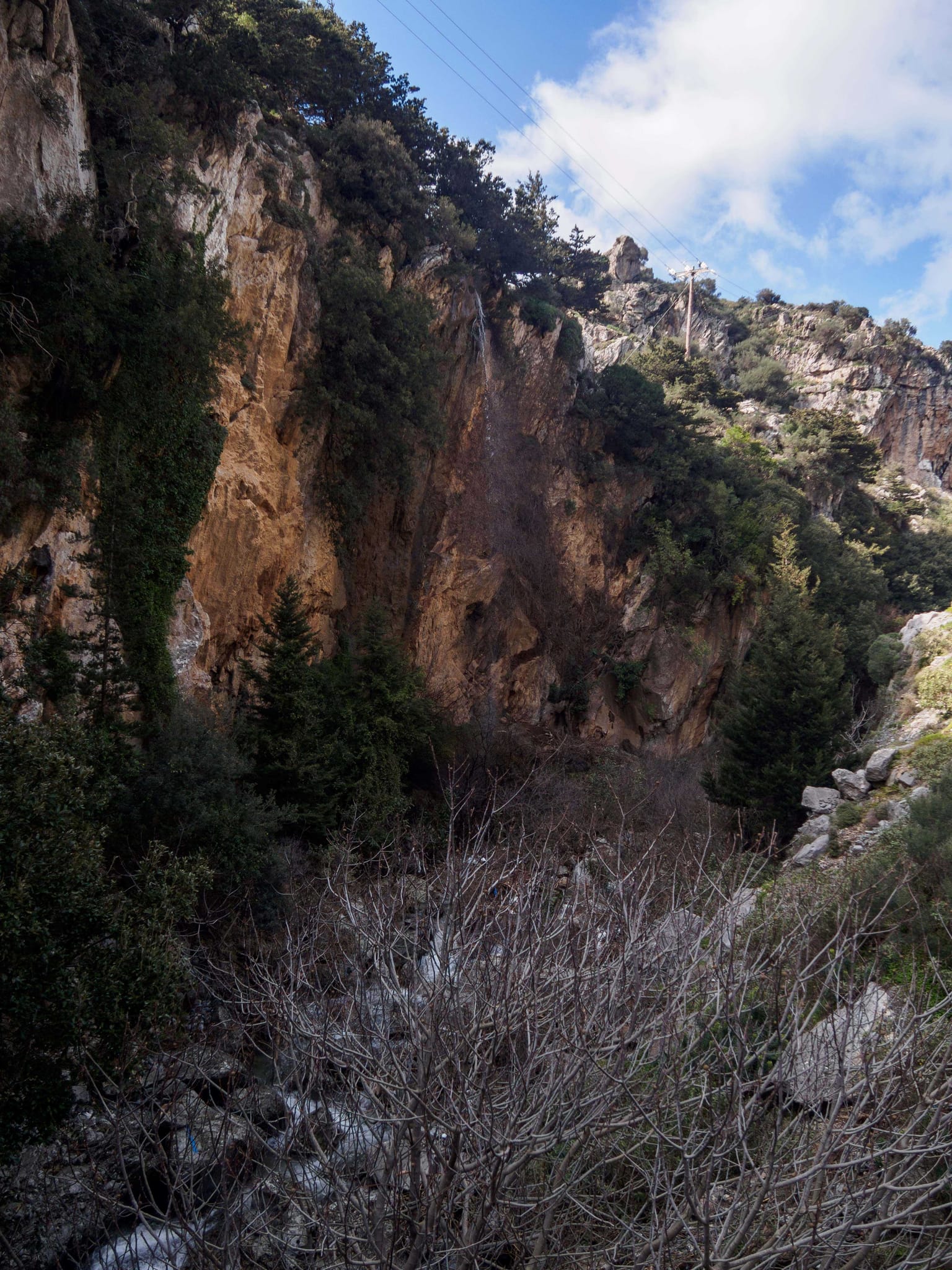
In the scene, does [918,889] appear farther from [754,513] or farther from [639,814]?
[754,513]

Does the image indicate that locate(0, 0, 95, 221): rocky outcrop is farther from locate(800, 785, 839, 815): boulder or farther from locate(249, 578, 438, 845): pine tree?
locate(800, 785, 839, 815): boulder

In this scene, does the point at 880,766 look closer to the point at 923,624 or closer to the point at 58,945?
the point at 923,624

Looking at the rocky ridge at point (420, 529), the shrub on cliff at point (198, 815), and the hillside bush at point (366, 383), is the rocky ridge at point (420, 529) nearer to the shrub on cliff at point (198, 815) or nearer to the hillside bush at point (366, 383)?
the hillside bush at point (366, 383)

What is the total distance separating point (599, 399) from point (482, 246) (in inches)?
255

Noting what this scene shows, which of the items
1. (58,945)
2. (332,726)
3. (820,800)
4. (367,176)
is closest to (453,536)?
(332,726)

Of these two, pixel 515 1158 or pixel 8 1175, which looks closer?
pixel 515 1158

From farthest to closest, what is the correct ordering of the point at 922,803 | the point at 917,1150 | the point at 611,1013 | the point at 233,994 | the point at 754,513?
the point at 754,513, the point at 922,803, the point at 233,994, the point at 611,1013, the point at 917,1150

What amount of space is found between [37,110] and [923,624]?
23491 mm

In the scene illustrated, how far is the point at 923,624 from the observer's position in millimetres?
22078

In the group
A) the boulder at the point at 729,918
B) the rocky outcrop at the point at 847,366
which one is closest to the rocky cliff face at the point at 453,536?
the boulder at the point at 729,918

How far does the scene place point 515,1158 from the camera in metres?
4.43

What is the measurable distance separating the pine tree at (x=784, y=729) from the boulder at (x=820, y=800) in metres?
0.88

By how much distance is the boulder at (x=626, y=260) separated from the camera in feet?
171

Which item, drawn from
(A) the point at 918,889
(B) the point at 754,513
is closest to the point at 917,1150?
(A) the point at 918,889
